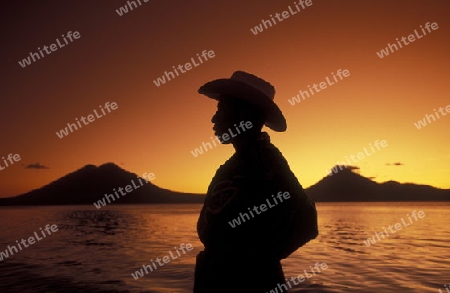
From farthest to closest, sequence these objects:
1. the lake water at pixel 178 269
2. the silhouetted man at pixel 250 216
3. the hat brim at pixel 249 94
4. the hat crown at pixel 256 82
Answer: the lake water at pixel 178 269 < the hat crown at pixel 256 82 < the hat brim at pixel 249 94 < the silhouetted man at pixel 250 216

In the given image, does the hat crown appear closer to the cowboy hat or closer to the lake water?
the cowboy hat

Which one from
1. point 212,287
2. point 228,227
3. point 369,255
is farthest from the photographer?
point 369,255

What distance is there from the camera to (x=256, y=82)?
A: 2.58 m

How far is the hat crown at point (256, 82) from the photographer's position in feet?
8.32

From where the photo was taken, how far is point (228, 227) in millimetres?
2049

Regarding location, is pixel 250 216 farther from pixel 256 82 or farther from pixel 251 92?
pixel 256 82

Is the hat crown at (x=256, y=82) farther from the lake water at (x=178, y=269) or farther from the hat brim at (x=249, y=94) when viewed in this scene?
the lake water at (x=178, y=269)

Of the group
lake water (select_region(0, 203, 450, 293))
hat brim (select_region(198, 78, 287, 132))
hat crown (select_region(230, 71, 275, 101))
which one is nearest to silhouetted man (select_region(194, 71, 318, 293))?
hat brim (select_region(198, 78, 287, 132))

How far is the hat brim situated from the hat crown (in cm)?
12

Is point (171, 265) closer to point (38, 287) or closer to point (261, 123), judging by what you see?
point (38, 287)

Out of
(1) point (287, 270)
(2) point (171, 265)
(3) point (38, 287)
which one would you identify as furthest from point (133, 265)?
(1) point (287, 270)

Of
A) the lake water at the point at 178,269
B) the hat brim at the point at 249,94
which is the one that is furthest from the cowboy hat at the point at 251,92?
the lake water at the point at 178,269

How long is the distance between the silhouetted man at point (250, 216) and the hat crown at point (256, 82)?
5.6 inches

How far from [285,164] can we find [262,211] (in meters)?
0.32
